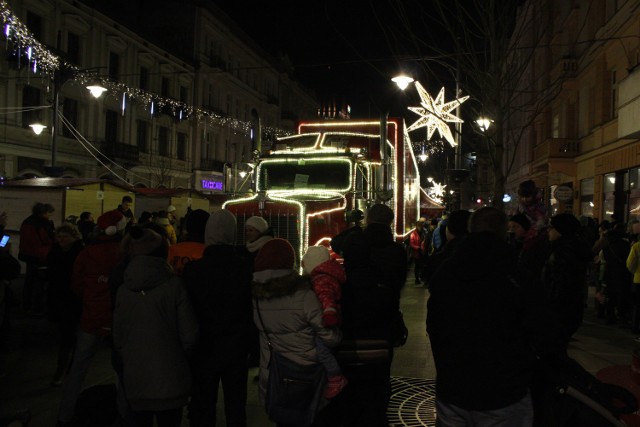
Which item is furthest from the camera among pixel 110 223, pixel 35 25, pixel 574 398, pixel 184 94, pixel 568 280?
pixel 184 94

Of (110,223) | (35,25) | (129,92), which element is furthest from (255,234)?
(129,92)

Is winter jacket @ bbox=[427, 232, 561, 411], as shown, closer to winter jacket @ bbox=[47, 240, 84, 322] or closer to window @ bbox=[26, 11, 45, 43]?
winter jacket @ bbox=[47, 240, 84, 322]

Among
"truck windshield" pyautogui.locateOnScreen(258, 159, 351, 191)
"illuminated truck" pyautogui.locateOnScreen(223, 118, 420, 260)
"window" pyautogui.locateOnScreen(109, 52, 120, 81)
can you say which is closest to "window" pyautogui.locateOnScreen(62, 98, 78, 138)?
"window" pyautogui.locateOnScreen(109, 52, 120, 81)

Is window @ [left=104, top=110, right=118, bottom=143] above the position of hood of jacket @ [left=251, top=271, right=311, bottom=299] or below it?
above

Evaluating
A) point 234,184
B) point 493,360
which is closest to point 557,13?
point 234,184

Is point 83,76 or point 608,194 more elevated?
point 83,76

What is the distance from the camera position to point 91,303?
17.7ft

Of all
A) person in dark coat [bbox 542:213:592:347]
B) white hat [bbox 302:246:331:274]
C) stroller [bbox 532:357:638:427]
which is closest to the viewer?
stroller [bbox 532:357:638:427]

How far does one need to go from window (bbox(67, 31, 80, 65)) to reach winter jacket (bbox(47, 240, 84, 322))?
1098 inches

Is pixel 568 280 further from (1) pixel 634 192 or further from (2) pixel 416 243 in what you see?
(1) pixel 634 192

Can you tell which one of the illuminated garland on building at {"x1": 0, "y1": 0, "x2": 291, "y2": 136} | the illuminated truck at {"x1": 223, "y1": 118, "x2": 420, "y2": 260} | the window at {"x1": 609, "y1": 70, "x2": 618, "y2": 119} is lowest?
the illuminated truck at {"x1": 223, "y1": 118, "x2": 420, "y2": 260}

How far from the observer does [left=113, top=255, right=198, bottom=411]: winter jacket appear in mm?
3779

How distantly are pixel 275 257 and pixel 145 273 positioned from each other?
2.86 feet

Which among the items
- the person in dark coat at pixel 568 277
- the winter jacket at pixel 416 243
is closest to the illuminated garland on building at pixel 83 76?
the winter jacket at pixel 416 243
